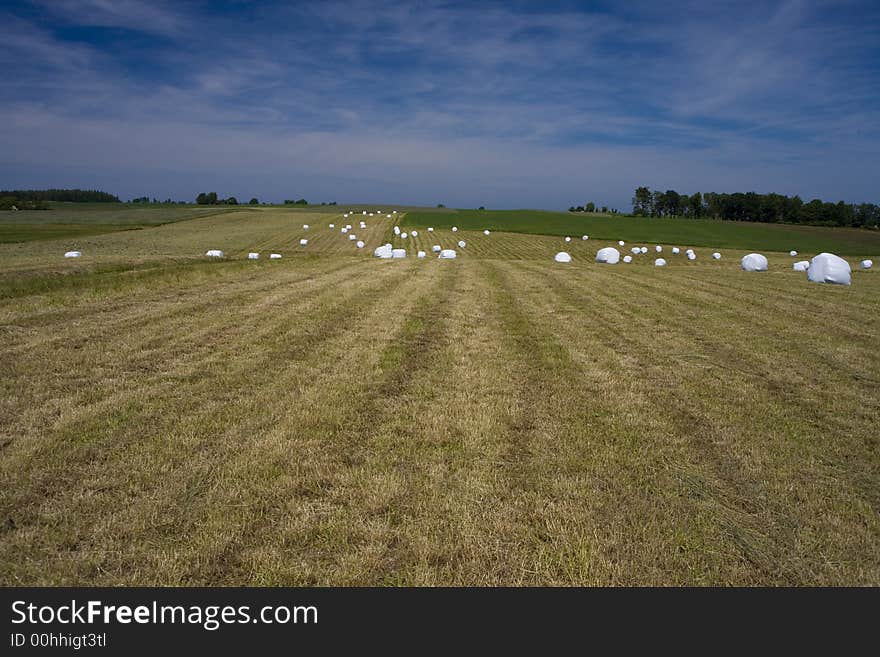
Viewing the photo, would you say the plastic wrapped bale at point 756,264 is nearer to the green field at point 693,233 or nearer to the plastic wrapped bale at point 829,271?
the plastic wrapped bale at point 829,271

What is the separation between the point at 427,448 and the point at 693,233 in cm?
8598

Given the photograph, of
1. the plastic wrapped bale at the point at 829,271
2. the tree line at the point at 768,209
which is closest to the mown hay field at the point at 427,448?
the plastic wrapped bale at the point at 829,271

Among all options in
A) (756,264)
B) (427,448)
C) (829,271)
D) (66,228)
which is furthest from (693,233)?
(66,228)

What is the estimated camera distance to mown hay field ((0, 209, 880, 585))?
157 inches

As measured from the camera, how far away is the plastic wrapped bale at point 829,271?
24750 millimetres

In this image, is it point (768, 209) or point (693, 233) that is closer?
point (693, 233)

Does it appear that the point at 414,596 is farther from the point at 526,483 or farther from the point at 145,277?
the point at 145,277

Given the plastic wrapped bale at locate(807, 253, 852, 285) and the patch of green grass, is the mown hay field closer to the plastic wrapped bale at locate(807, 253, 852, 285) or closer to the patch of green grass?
the plastic wrapped bale at locate(807, 253, 852, 285)

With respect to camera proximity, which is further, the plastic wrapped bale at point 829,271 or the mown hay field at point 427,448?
the plastic wrapped bale at point 829,271

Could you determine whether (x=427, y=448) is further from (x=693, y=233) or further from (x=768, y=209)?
(x=768, y=209)

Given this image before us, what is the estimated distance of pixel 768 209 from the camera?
13188 cm

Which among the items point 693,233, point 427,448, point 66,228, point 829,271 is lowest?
point 427,448

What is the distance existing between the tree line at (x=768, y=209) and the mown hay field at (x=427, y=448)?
140 meters

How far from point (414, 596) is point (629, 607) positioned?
5.18ft
